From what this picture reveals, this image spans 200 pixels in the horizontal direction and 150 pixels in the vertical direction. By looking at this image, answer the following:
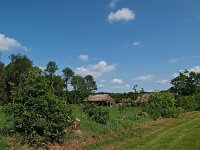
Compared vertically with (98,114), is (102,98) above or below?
above

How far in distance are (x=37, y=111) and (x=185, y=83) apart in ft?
254

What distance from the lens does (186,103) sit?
52.7m

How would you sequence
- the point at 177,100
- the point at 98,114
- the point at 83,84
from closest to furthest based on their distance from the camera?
the point at 98,114
the point at 177,100
the point at 83,84

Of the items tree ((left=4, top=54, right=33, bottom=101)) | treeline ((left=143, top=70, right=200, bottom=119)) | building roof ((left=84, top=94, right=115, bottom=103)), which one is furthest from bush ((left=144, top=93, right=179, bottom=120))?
building roof ((left=84, top=94, right=115, bottom=103))

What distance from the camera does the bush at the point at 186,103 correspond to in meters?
51.4

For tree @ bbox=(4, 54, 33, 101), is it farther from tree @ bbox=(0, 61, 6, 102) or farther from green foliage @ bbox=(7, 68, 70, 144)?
green foliage @ bbox=(7, 68, 70, 144)

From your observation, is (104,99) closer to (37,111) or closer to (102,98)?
(102,98)

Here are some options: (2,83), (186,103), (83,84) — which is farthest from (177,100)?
(83,84)

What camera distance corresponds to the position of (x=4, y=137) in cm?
1344

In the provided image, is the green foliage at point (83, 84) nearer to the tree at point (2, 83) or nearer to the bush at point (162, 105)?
the tree at point (2, 83)

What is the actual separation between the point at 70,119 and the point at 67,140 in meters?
1.26

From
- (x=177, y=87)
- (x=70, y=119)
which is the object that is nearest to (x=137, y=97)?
(x=177, y=87)

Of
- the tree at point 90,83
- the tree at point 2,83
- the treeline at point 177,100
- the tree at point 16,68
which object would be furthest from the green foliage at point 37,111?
the tree at point 90,83

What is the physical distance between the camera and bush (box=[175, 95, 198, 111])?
5144cm
